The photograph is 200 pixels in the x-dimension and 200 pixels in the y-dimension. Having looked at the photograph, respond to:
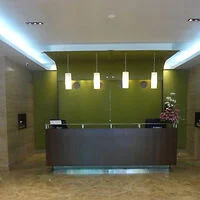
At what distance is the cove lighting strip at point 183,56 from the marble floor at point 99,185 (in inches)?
116

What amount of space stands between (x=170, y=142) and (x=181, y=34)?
2.50 metres

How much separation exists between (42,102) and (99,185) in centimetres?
449

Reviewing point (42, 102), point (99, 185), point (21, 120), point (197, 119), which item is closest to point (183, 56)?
point (197, 119)

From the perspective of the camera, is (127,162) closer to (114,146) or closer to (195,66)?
(114,146)

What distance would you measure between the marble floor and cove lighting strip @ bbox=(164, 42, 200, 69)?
294cm

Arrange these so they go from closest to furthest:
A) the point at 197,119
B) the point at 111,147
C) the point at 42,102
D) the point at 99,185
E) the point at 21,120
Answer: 1. the point at 99,185
2. the point at 111,147
3. the point at 21,120
4. the point at 197,119
5. the point at 42,102

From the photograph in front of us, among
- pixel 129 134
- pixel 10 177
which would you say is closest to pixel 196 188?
pixel 129 134

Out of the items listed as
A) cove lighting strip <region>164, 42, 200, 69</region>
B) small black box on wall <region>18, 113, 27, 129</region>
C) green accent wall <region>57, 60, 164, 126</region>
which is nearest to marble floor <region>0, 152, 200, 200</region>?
small black box on wall <region>18, 113, 27, 129</region>

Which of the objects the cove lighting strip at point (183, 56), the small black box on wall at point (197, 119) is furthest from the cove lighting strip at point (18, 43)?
the small black box on wall at point (197, 119)

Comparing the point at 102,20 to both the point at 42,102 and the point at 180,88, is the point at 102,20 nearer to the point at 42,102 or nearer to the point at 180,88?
the point at 42,102

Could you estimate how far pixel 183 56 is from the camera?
7.41 metres

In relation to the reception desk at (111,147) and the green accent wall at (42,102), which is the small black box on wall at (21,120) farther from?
the reception desk at (111,147)

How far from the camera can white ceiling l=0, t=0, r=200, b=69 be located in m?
3.44

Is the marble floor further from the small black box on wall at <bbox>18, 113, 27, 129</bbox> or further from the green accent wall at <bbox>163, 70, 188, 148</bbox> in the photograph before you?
the green accent wall at <bbox>163, 70, 188, 148</bbox>
